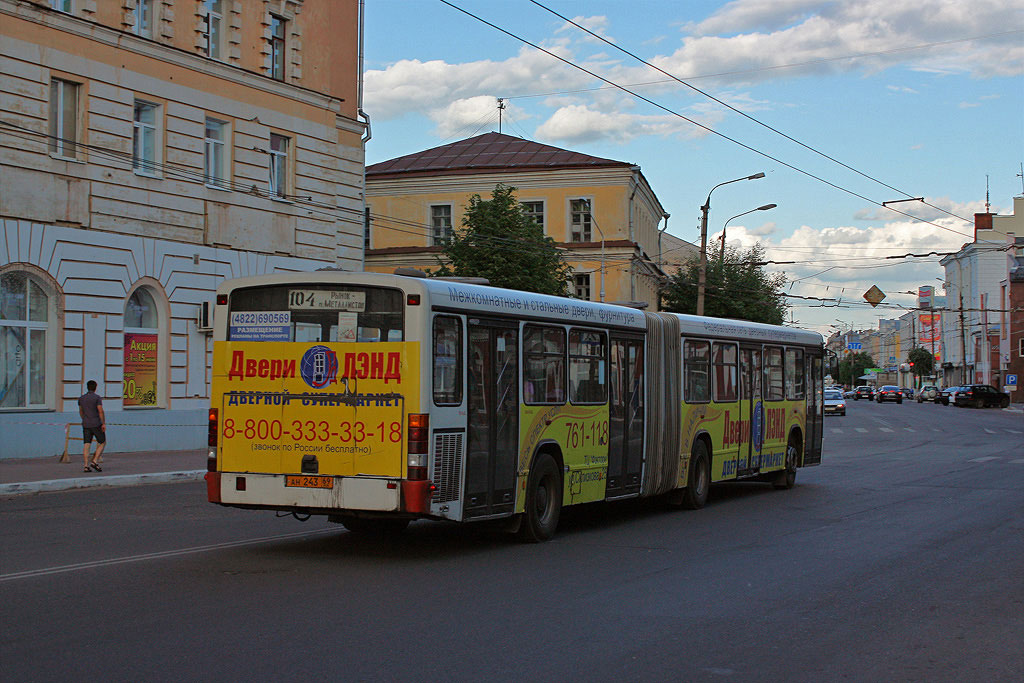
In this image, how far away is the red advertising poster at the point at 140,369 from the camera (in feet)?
85.6

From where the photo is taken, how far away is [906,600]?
9.28m

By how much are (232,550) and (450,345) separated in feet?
9.53

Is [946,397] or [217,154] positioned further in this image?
[946,397]

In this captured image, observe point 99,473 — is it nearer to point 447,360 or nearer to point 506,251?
point 447,360

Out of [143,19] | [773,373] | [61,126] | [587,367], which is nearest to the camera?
[587,367]

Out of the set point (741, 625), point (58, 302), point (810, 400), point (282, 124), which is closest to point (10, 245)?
point (58, 302)

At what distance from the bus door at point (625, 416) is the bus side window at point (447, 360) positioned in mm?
3581

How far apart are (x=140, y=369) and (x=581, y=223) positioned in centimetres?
3523

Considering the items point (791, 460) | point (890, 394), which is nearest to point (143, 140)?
point (791, 460)

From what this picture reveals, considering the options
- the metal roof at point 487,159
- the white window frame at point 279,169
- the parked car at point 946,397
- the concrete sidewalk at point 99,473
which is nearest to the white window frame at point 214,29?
the white window frame at point 279,169

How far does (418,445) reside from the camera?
1034cm

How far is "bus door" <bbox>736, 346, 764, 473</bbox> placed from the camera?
18.3 meters

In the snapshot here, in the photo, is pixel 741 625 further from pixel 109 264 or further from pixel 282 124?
pixel 282 124

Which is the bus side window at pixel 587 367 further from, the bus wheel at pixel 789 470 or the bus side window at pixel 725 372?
the bus wheel at pixel 789 470
